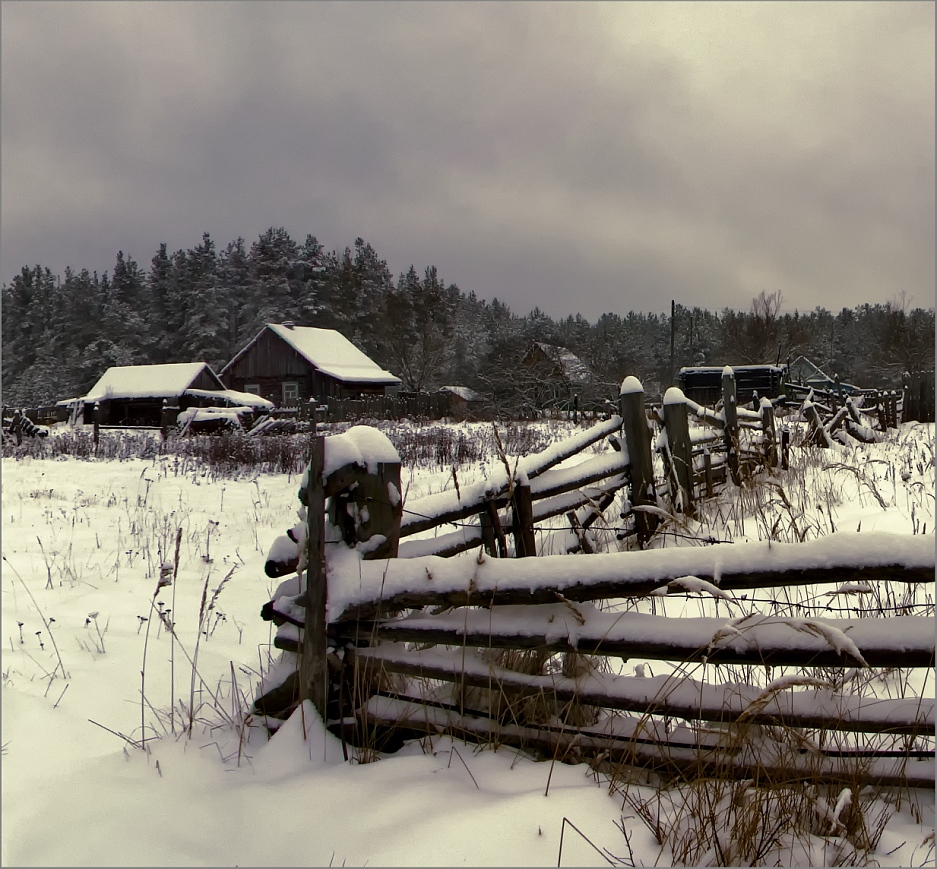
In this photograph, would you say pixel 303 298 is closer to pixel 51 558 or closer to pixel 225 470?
pixel 225 470

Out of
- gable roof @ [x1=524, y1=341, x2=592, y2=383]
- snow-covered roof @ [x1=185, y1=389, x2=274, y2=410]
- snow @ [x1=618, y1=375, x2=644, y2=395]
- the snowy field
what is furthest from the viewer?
gable roof @ [x1=524, y1=341, x2=592, y2=383]

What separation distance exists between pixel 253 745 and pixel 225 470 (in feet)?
33.6

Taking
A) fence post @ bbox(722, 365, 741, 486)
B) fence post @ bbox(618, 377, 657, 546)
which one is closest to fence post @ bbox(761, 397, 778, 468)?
fence post @ bbox(722, 365, 741, 486)

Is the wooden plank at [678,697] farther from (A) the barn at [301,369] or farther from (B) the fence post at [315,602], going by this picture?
(A) the barn at [301,369]

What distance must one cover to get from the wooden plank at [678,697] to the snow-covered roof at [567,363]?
3019cm

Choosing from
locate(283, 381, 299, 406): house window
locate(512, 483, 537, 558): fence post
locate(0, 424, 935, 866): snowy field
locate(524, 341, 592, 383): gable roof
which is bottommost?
locate(0, 424, 935, 866): snowy field

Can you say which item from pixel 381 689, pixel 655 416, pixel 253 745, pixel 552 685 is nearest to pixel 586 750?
pixel 552 685

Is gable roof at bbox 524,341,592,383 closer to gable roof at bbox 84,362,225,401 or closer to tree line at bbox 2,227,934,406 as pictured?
tree line at bbox 2,227,934,406

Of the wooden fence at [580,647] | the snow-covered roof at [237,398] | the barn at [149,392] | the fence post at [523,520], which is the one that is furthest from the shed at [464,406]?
the wooden fence at [580,647]

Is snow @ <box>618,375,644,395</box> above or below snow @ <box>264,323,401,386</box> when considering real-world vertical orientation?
below

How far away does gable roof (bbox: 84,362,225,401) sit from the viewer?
3221 cm

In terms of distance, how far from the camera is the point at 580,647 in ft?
7.22

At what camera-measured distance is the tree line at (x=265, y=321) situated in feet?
170

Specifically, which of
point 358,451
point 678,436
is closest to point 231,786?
point 358,451
